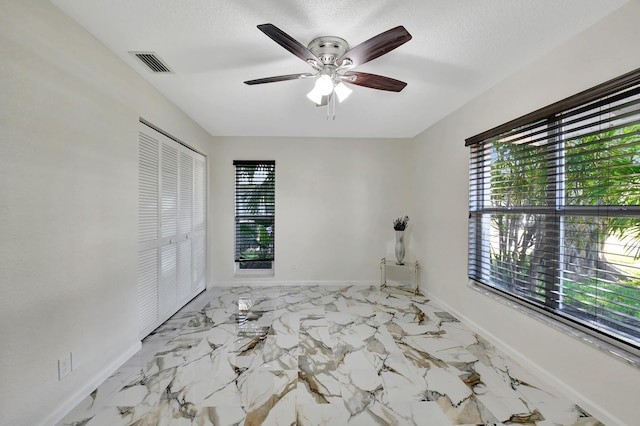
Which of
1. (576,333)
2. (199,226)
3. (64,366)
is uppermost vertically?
(199,226)

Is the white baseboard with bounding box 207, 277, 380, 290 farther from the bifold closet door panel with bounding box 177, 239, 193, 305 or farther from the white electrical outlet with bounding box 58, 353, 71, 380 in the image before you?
the white electrical outlet with bounding box 58, 353, 71, 380

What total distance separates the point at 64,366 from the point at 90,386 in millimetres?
331

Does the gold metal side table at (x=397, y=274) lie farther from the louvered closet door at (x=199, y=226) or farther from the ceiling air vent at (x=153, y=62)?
the ceiling air vent at (x=153, y=62)

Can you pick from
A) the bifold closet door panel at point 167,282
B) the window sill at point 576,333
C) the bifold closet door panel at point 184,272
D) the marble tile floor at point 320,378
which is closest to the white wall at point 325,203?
the bifold closet door panel at point 184,272

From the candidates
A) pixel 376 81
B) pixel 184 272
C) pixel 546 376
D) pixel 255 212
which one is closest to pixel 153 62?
pixel 376 81

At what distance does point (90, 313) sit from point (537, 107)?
3.64 meters

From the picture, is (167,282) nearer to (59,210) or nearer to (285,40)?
(59,210)

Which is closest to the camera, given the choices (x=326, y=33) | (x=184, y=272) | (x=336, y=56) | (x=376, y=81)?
(x=326, y=33)

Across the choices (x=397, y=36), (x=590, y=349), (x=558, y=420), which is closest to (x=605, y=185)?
(x=590, y=349)

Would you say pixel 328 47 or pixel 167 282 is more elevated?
pixel 328 47

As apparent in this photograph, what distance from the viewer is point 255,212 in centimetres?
451

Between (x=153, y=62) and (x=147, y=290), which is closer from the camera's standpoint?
(x=153, y=62)

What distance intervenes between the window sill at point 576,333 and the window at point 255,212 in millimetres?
3166

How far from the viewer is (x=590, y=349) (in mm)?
1701
